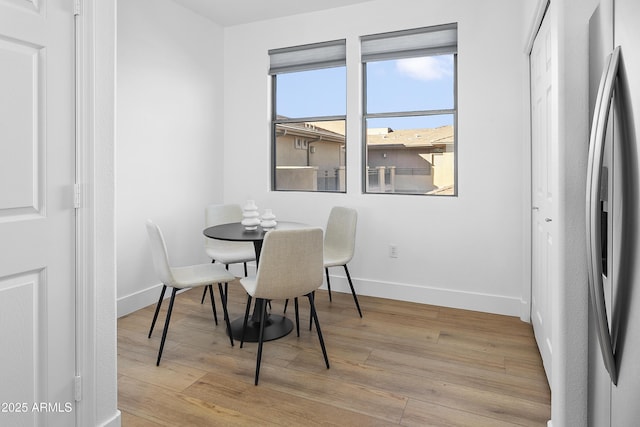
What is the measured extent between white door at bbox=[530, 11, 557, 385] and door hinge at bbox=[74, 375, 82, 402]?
7.50 feet

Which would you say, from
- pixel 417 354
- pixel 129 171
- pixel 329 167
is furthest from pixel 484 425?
pixel 129 171

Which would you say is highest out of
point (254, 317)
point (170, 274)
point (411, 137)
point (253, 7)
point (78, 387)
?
point (253, 7)

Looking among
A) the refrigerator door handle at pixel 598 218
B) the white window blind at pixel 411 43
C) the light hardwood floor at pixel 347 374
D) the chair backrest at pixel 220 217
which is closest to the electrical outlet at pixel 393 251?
the light hardwood floor at pixel 347 374

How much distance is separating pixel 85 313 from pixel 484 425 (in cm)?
186

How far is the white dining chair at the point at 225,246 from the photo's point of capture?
3.44 m

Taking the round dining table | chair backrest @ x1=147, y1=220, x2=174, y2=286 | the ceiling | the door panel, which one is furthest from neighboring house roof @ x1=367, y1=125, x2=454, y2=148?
the door panel

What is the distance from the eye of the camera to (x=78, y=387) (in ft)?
5.50

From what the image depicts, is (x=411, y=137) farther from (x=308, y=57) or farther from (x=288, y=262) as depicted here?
(x=288, y=262)

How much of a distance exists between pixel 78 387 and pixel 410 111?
3.27 m

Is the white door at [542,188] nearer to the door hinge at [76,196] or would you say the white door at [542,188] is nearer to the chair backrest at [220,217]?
the door hinge at [76,196]

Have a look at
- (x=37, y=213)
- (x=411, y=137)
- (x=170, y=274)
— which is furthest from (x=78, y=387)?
(x=411, y=137)

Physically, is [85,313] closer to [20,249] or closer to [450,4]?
[20,249]

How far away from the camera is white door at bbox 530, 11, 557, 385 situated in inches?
88.4

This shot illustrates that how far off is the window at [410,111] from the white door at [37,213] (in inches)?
111
